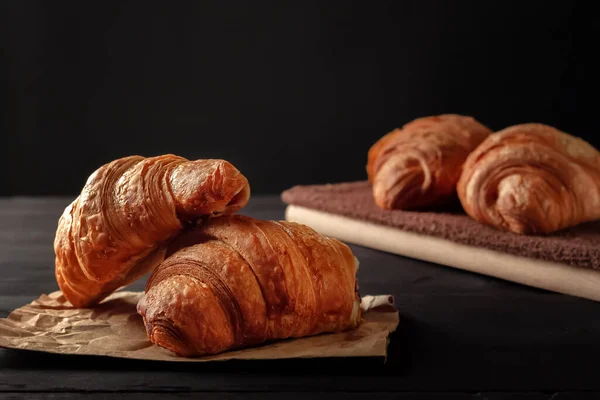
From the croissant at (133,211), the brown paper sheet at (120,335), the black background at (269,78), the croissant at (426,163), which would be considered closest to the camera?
the brown paper sheet at (120,335)

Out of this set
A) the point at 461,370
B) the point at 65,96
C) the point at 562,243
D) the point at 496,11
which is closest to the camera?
the point at 461,370

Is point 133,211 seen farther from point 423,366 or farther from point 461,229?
point 461,229

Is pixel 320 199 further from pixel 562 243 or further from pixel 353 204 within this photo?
pixel 562 243

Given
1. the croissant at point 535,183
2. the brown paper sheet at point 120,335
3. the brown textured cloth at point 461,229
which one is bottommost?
the brown textured cloth at point 461,229

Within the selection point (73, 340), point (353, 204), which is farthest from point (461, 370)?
point (353, 204)

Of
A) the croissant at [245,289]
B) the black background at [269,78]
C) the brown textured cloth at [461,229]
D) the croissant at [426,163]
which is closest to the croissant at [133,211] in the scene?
the croissant at [245,289]

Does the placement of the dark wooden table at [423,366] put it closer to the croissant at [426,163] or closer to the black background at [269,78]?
the croissant at [426,163]

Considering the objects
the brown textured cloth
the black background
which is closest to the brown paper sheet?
the brown textured cloth
